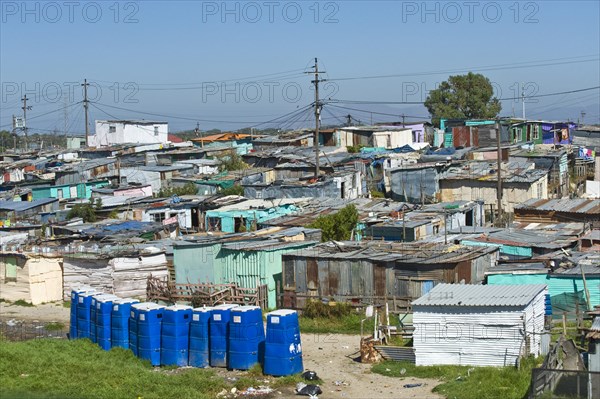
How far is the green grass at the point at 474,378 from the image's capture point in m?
13.9

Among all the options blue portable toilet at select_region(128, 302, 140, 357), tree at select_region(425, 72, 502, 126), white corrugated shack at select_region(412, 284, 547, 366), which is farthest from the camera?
tree at select_region(425, 72, 502, 126)

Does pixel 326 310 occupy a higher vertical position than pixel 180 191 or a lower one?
lower

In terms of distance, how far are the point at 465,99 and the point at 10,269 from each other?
1984 inches

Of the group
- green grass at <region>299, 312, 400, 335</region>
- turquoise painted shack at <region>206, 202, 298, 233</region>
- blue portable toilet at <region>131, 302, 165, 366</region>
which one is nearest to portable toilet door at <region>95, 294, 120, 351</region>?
blue portable toilet at <region>131, 302, 165, 366</region>

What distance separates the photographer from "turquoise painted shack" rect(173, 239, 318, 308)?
21.5 meters

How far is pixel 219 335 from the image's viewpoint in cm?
1664

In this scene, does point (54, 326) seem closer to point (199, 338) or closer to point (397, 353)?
point (199, 338)

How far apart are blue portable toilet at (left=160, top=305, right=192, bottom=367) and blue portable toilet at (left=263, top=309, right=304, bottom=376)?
1.78 metres

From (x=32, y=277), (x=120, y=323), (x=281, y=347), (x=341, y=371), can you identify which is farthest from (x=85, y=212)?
(x=341, y=371)

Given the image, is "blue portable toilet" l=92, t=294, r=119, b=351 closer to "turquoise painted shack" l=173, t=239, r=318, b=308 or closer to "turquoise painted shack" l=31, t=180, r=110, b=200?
"turquoise painted shack" l=173, t=239, r=318, b=308

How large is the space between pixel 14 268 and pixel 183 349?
945cm

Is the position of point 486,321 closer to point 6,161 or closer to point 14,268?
point 14,268

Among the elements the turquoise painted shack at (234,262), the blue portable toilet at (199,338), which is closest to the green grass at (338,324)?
the turquoise painted shack at (234,262)

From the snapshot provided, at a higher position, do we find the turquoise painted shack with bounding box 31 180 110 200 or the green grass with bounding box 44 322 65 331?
the turquoise painted shack with bounding box 31 180 110 200
